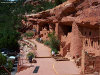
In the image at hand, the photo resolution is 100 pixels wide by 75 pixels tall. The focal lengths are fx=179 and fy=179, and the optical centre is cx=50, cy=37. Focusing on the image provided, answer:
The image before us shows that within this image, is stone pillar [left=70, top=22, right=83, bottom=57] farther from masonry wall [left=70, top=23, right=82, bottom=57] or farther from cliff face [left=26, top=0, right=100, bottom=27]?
cliff face [left=26, top=0, right=100, bottom=27]

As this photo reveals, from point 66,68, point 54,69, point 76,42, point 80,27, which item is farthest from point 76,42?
point 54,69

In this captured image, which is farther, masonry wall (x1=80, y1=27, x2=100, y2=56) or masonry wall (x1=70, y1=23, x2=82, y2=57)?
masonry wall (x1=70, y1=23, x2=82, y2=57)

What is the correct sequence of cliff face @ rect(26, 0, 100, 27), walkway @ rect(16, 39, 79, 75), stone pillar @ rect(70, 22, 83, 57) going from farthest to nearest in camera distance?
stone pillar @ rect(70, 22, 83, 57) → cliff face @ rect(26, 0, 100, 27) → walkway @ rect(16, 39, 79, 75)

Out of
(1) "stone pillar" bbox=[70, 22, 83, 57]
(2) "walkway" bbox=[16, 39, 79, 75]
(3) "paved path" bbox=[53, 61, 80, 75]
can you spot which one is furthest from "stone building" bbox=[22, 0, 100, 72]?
(2) "walkway" bbox=[16, 39, 79, 75]

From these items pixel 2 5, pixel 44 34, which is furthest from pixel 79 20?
pixel 2 5

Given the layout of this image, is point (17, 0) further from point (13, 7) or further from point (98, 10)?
point (98, 10)

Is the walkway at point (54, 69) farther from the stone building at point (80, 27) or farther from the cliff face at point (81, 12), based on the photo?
the cliff face at point (81, 12)

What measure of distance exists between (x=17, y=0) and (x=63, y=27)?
175 feet

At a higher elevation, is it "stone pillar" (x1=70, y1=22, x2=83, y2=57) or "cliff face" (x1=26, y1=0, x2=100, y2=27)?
"cliff face" (x1=26, y1=0, x2=100, y2=27)

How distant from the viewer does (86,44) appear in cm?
1803

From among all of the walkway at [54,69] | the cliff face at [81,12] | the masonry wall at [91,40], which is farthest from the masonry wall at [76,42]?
the walkway at [54,69]

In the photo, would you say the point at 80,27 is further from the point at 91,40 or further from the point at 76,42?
the point at 91,40

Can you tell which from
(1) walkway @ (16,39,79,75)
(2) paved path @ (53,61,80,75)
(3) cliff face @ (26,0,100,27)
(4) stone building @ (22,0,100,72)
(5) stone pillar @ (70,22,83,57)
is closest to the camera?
(2) paved path @ (53,61,80,75)

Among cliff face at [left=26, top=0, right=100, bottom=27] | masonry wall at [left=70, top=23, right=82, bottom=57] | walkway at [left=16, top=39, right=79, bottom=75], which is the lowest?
walkway at [left=16, top=39, right=79, bottom=75]
